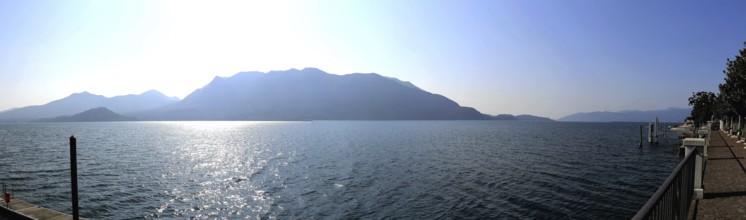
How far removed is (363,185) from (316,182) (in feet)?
15.6

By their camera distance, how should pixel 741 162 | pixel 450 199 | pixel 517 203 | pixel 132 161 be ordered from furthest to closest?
1. pixel 132 161
2. pixel 450 199
3. pixel 517 203
4. pixel 741 162

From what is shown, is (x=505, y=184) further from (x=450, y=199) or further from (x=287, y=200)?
(x=287, y=200)

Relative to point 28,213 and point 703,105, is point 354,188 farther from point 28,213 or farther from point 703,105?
point 703,105

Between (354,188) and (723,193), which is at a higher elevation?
(723,193)

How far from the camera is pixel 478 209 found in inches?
918

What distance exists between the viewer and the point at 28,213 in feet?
59.9

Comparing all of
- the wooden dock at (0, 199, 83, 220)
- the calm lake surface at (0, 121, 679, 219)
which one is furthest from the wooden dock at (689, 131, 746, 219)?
the wooden dock at (0, 199, 83, 220)

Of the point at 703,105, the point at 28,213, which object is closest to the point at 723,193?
the point at 28,213

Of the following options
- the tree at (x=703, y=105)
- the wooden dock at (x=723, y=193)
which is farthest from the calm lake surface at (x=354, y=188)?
the tree at (x=703, y=105)

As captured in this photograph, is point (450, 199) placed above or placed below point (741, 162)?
below

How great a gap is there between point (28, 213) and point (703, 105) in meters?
143

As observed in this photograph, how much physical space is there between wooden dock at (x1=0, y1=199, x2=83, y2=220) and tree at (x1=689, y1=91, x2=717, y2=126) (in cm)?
12595

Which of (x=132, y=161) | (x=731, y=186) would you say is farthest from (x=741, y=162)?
(x=132, y=161)

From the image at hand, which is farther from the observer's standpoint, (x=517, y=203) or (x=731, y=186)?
(x=517, y=203)
